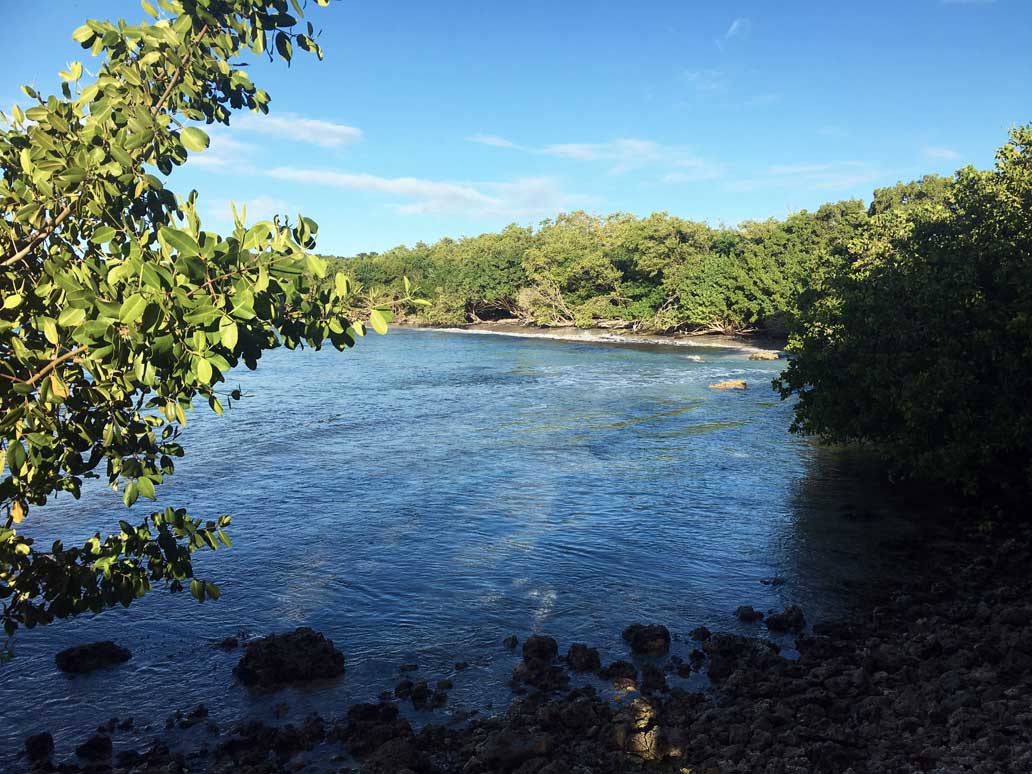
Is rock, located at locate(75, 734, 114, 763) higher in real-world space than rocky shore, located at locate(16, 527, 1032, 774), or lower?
lower

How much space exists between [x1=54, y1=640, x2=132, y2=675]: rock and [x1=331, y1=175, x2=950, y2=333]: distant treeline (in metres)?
47.6

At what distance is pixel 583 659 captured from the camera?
41.6 feet

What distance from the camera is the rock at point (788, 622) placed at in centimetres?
1398

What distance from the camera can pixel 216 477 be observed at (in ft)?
85.8

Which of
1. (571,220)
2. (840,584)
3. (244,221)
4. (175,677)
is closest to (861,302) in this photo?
(840,584)

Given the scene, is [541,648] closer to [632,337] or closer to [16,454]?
[16,454]

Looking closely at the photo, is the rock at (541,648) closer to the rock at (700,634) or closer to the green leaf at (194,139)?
the rock at (700,634)

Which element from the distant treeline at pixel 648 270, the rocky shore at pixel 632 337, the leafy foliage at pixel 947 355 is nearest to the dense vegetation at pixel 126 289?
the leafy foliage at pixel 947 355

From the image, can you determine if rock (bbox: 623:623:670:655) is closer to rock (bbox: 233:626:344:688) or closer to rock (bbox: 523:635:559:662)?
rock (bbox: 523:635:559:662)

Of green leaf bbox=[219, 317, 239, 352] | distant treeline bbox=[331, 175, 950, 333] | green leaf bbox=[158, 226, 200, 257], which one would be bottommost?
green leaf bbox=[219, 317, 239, 352]

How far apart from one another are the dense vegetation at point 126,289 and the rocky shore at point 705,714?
17.9 feet

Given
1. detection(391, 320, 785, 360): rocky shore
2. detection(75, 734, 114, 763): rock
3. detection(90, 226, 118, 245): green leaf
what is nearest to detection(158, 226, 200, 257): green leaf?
detection(90, 226, 118, 245): green leaf

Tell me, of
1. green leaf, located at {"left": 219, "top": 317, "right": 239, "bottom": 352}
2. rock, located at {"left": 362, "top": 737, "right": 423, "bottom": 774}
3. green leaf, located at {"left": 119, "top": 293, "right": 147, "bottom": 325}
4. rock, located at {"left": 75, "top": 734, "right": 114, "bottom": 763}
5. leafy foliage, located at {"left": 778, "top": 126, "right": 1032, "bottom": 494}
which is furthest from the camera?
leafy foliage, located at {"left": 778, "top": 126, "right": 1032, "bottom": 494}

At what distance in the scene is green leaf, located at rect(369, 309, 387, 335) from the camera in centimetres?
462
